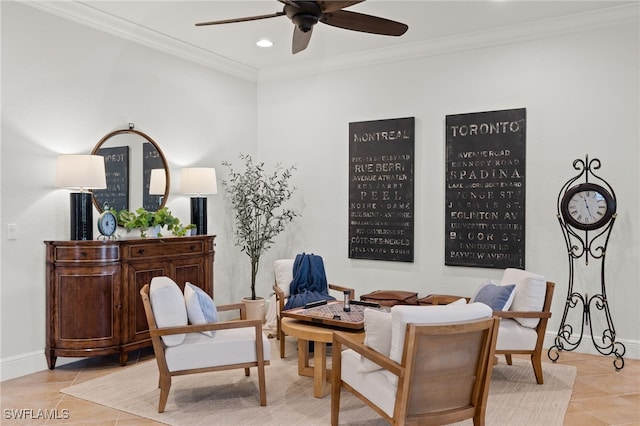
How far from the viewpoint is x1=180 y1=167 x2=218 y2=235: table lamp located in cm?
555

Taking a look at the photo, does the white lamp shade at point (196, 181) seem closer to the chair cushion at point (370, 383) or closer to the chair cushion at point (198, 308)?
the chair cushion at point (198, 308)

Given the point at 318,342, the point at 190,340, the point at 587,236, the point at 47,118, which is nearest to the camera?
the point at 190,340

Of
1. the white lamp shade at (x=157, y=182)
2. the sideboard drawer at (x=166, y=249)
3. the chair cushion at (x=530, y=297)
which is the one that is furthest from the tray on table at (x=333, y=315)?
the white lamp shade at (x=157, y=182)

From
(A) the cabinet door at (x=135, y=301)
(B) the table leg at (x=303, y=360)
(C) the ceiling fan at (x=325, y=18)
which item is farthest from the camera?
(A) the cabinet door at (x=135, y=301)

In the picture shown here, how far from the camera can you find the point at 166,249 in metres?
4.86

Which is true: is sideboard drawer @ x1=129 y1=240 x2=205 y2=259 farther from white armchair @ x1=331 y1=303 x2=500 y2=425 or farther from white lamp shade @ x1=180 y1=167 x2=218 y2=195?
white armchair @ x1=331 y1=303 x2=500 y2=425

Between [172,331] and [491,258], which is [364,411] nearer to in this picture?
[172,331]

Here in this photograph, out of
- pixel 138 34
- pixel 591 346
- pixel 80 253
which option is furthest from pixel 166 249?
pixel 591 346

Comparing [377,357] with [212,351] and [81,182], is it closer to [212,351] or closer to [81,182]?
[212,351]

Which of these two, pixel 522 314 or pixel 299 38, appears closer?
pixel 299 38

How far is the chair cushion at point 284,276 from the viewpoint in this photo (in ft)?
17.3

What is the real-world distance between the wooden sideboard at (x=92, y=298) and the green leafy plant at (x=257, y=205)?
1.77 m

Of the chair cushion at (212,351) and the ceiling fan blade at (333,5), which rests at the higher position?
the ceiling fan blade at (333,5)

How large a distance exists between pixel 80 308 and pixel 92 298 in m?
0.12
